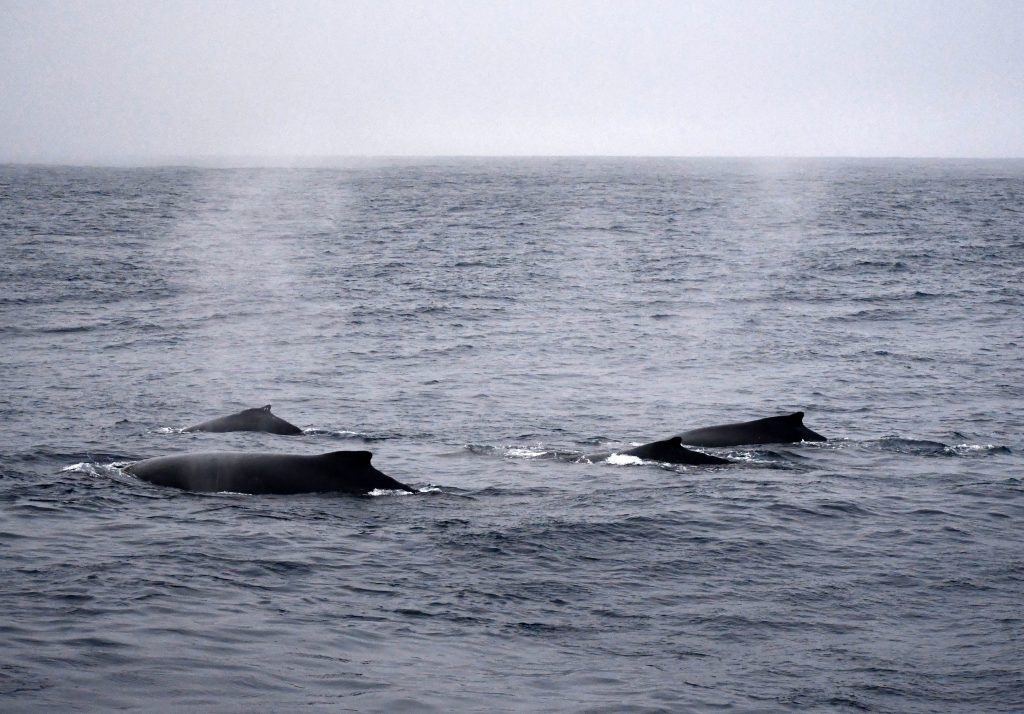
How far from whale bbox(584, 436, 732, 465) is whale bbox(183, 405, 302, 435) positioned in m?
5.40

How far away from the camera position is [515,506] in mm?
16594

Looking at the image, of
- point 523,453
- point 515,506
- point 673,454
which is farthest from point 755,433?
point 515,506

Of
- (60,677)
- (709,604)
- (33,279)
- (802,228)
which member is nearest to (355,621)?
(60,677)

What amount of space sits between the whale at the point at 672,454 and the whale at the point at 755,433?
124 cm

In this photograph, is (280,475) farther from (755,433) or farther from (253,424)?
(755,433)

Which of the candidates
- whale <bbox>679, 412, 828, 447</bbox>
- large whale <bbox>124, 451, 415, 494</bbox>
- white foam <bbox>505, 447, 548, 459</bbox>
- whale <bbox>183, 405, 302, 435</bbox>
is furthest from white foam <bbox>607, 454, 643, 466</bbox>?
whale <bbox>183, 405, 302, 435</bbox>

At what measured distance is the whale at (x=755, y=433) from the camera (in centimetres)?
2078

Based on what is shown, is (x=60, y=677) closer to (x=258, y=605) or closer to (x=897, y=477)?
(x=258, y=605)

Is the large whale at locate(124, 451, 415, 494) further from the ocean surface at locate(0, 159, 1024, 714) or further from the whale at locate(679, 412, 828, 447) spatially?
the whale at locate(679, 412, 828, 447)

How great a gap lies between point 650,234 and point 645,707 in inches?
2516

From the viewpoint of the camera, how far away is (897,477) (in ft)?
61.8

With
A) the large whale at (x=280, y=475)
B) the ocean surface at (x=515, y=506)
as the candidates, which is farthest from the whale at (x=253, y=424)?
the large whale at (x=280, y=475)

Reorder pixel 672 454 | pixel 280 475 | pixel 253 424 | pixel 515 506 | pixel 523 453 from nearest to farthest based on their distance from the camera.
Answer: pixel 515 506 < pixel 280 475 < pixel 672 454 < pixel 523 453 < pixel 253 424

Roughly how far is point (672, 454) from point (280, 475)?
6.27m
